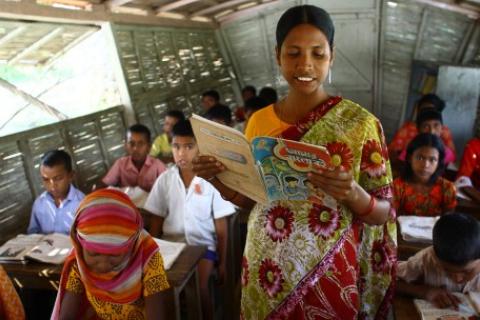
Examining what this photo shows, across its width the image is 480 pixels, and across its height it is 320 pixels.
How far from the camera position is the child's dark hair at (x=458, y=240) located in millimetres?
1534

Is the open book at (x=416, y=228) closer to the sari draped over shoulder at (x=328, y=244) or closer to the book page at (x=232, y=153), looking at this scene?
the sari draped over shoulder at (x=328, y=244)

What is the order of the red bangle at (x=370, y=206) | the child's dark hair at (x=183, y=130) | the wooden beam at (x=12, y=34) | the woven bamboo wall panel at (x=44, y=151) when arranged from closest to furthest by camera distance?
the red bangle at (x=370, y=206) < the child's dark hair at (x=183, y=130) < the woven bamboo wall panel at (x=44, y=151) < the wooden beam at (x=12, y=34)

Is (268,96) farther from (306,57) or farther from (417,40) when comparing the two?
(306,57)

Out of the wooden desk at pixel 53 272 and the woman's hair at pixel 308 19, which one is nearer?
the woman's hair at pixel 308 19

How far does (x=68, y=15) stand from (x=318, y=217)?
10.8 feet

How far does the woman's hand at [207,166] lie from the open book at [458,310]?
0.87m

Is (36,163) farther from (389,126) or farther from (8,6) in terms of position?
(389,126)

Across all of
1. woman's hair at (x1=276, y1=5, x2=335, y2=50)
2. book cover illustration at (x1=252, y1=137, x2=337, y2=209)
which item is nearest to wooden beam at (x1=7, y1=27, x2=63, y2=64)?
woman's hair at (x1=276, y1=5, x2=335, y2=50)

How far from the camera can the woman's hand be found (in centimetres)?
126

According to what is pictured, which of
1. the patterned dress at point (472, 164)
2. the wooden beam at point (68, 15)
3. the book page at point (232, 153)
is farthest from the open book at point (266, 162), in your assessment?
the patterned dress at point (472, 164)

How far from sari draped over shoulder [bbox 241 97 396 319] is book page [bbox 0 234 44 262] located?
1.33 m

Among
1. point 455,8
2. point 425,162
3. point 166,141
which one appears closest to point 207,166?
point 425,162

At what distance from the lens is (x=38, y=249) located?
2119 millimetres

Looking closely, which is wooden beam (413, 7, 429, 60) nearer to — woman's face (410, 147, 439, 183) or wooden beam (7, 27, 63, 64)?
woman's face (410, 147, 439, 183)
